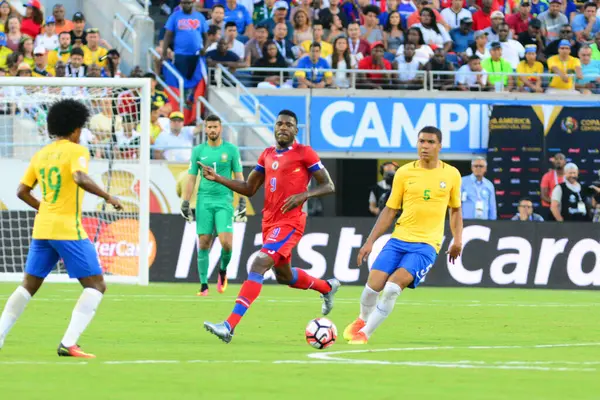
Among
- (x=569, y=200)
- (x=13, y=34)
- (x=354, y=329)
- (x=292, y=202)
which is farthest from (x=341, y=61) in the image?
(x=354, y=329)

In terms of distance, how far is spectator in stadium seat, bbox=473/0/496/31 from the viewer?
29594mm

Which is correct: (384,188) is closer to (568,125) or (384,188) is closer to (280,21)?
(568,125)

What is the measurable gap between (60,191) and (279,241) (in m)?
3.00

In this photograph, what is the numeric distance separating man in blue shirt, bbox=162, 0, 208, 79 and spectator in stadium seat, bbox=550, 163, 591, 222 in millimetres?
7431

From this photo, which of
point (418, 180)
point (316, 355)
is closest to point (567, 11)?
point (418, 180)

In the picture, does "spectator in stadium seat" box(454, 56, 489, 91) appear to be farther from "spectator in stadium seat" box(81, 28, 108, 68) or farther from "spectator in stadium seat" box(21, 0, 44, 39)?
"spectator in stadium seat" box(21, 0, 44, 39)

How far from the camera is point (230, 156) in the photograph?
18.3 meters

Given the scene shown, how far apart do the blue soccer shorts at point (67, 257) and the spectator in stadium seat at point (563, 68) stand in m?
19.4

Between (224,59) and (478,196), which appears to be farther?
(224,59)

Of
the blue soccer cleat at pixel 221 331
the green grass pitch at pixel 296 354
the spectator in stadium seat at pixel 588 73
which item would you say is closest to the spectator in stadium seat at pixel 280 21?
the spectator in stadium seat at pixel 588 73

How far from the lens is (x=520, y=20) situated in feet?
97.9

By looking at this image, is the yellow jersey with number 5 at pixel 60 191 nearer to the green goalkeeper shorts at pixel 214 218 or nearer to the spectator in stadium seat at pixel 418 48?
the green goalkeeper shorts at pixel 214 218

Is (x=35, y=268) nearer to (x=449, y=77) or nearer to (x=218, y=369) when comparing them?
(x=218, y=369)

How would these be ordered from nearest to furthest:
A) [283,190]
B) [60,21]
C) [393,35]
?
[283,190] < [60,21] < [393,35]
